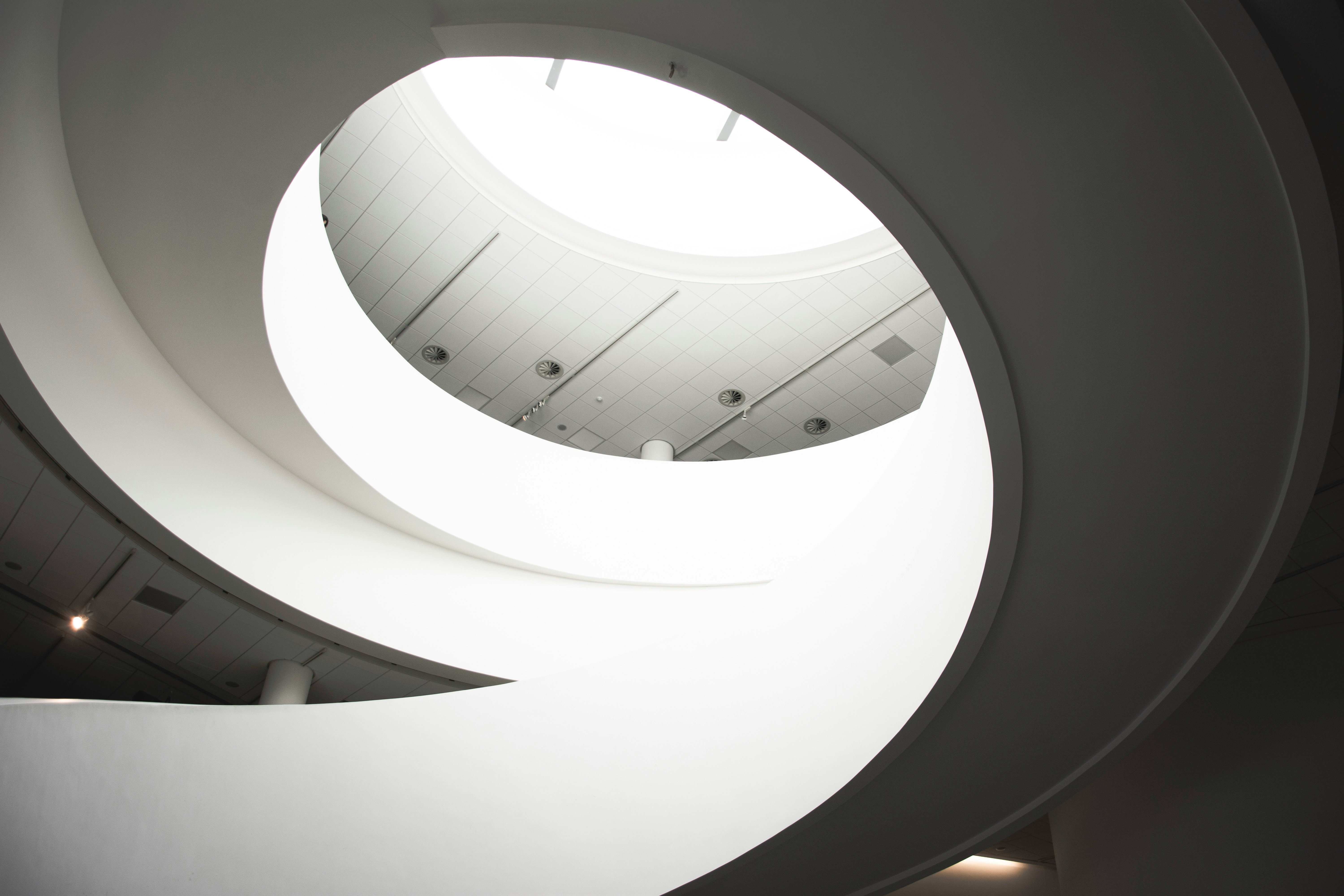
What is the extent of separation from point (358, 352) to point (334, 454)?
5.08 ft

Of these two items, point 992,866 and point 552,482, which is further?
point 992,866

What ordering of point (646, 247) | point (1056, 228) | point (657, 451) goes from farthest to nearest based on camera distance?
point (657, 451) < point (646, 247) < point (1056, 228)

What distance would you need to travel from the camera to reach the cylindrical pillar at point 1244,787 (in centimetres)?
607

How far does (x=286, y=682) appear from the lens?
9992mm

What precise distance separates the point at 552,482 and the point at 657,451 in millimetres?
3924

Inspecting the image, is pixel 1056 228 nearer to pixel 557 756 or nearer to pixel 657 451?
pixel 557 756

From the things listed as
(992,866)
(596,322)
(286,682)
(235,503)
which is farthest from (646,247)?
A: (992,866)

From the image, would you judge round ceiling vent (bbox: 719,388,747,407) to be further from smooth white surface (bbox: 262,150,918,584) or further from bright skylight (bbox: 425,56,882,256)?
bright skylight (bbox: 425,56,882,256)

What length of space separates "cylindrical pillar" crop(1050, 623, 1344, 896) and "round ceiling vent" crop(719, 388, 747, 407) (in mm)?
8613

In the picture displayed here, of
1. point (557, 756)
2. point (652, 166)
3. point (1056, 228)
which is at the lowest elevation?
point (557, 756)

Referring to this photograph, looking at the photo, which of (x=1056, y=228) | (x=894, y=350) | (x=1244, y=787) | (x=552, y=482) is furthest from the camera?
(x=894, y=350)

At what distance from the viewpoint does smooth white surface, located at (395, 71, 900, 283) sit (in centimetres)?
1180

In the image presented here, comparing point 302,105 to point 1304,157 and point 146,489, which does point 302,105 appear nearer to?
point 146,489

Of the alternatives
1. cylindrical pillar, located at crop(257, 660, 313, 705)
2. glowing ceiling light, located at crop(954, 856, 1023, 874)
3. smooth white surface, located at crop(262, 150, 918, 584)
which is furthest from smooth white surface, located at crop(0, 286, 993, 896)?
glowing ceiling light, located at crop(954, 856, 1023, 874)
